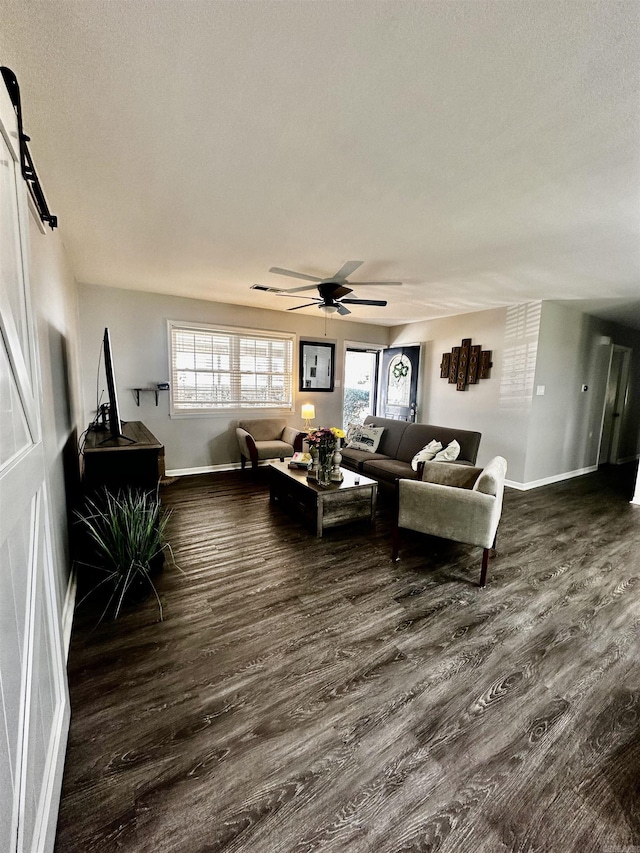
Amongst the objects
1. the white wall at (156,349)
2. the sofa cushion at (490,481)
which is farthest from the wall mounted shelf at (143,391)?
the sofa cushion at (490,481)

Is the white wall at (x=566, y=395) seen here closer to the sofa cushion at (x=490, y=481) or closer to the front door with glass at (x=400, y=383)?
the front door with glass at (x=400, y=383)

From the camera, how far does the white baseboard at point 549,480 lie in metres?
4.95

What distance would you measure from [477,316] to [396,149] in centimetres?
427

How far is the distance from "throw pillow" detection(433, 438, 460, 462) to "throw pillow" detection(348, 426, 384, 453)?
119cm

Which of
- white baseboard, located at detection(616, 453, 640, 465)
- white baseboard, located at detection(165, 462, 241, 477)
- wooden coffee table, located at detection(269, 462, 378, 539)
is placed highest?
wooden coffee table, located at detection(269, 462, 378, 539)

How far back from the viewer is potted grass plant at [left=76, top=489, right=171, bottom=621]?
88.0 inches

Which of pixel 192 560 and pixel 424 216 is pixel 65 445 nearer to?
pixel 192 560

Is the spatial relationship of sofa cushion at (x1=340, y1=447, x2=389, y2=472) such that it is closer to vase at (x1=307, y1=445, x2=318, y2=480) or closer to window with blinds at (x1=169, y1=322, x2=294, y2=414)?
vase at (x1=307, y1=445, x2=318, y2=480)

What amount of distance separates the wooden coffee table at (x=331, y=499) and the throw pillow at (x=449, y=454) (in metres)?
0.87

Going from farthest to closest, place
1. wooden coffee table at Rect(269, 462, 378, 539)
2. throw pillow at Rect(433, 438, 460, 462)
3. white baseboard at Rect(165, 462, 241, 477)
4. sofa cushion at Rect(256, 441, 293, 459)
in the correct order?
1. white baseboard at Rect(165, 462, 241, 477)
2. sofa cushion at Rect(256, 441, 293, 459)
3. throw pillow at Rect(433, 438, 460, 462)
4. wooden coffee table at Rect(269, 462, 378, 539)

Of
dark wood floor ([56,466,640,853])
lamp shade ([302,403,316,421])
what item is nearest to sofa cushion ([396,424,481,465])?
dark wood floor ([56,466,640,853])

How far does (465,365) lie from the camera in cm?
555

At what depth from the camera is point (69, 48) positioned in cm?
123

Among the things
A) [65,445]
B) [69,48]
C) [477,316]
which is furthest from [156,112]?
[477,316]
